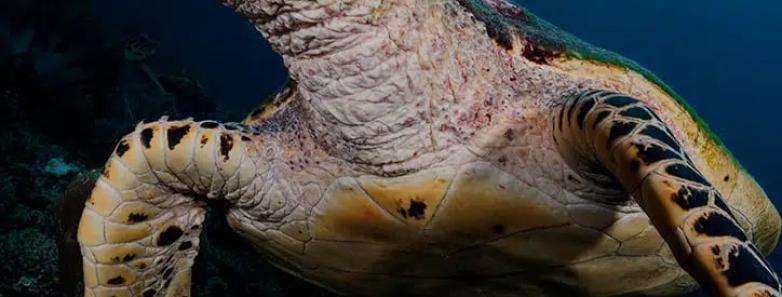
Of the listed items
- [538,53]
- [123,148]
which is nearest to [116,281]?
[123,148]

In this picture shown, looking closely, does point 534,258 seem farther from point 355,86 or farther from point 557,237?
point 355,86

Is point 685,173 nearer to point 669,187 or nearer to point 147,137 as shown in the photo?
point 669,187

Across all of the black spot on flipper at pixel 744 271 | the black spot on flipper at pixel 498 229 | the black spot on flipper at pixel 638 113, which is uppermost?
the black spot on flipper at pixel 638 113

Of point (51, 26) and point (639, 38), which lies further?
point (639, 38)

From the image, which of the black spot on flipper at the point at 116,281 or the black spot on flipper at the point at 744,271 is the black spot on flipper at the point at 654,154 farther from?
the black spot on flipper at the point at 116,281

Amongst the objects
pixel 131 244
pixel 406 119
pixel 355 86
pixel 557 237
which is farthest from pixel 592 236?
pixel 131 244

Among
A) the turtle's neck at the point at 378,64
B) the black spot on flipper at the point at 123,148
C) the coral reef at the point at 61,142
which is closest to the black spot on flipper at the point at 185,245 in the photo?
the coral reef at the point at 61,142
